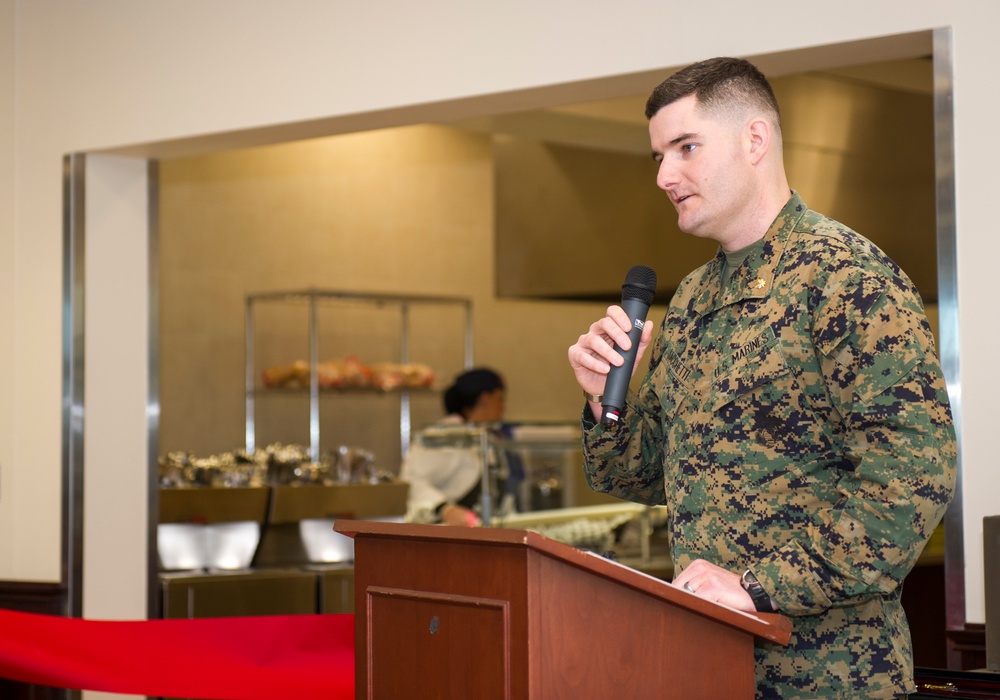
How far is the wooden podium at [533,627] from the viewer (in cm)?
136

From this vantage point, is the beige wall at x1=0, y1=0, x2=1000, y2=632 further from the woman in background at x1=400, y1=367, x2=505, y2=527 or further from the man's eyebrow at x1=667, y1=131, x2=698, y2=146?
the woman in background at x1=400, y1=367, x2=505, y2=527

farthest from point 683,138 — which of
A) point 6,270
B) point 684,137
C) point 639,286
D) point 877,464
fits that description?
point 6,270

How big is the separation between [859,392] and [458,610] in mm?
551

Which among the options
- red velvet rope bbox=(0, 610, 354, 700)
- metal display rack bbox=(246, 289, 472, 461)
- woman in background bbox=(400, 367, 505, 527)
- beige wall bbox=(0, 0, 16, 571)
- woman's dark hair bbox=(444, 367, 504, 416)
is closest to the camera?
red velvet rope bbox=(0, 610, 354, 700)

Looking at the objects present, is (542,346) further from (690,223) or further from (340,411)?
(690,223)

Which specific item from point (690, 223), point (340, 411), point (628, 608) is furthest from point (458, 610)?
point (340, 411)

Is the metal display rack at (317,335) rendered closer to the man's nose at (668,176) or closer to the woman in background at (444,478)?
the woman in background at (444,478)

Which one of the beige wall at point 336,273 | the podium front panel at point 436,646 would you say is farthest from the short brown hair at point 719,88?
the beige wall at point 336,273

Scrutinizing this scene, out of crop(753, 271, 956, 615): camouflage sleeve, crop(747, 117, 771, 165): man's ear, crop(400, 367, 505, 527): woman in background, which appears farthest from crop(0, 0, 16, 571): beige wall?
crop(753, 271, 956, 615): camouflage sleeve

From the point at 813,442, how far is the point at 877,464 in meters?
0.13

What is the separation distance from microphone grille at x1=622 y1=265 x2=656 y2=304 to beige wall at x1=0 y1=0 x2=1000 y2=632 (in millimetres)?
1100

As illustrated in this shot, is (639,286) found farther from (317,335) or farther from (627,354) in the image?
(317,335)

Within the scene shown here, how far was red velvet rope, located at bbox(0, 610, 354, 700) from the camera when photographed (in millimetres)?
2854

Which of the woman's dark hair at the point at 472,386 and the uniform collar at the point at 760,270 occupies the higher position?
the uniform collar at the point at 760,270
